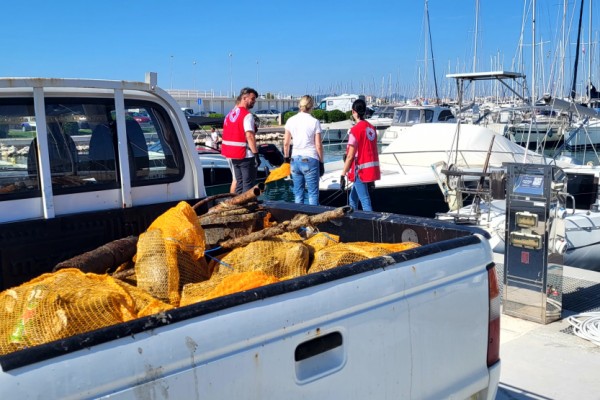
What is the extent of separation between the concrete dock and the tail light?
1536 millimetres

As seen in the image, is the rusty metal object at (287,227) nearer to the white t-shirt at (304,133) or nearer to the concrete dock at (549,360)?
the concrete dock at (549,360)

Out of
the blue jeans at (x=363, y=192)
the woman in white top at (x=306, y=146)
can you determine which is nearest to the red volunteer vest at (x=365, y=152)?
the blue jeans at (x=363, y=192)

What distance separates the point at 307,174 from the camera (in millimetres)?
8914

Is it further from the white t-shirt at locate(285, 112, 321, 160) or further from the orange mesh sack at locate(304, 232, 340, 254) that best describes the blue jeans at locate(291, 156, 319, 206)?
the orange mesh sack at locate(304, 232, 340, 254)

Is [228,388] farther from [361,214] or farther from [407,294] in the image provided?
[361,214]

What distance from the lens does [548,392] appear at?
4363 mm

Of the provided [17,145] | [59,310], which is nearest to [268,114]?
[17,145]

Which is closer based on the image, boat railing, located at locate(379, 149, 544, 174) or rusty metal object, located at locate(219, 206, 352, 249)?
rusty metal object, located at locate(219, 206, 352, 249)

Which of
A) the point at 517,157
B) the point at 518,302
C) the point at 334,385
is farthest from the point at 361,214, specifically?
the point at 517,157

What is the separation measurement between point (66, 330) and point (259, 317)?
700mm

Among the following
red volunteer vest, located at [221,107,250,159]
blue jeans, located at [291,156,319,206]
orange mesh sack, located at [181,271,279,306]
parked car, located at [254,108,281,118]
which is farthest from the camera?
parked car, located at [254,108,281,118]

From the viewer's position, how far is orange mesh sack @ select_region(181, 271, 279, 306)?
2.51 metres

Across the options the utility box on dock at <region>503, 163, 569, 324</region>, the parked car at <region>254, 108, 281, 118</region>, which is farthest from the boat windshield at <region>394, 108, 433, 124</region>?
the parked car at <region>254, 108, 281, 118</region>

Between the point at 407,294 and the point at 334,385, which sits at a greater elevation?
the point at 407,294
